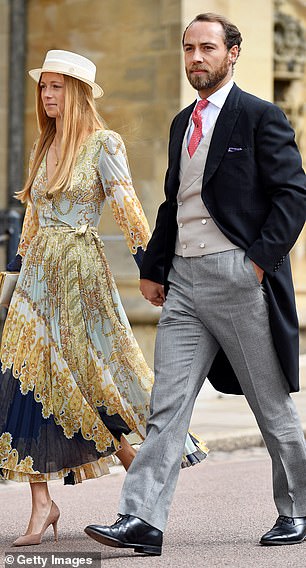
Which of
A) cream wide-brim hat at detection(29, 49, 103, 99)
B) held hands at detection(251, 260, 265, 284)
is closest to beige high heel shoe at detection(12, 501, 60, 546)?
held hands at detection(251, 260, 265, 284)

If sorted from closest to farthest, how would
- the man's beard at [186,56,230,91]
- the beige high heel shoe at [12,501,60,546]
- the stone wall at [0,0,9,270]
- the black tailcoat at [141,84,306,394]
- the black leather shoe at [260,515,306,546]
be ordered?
1. the black tailcoat at [141,84,306,394]
2. the man's beard at [186,56,230,91]
3. the black leather shoe at [260,515,306,546]
4. the beige high heel shoe at [12,501,60,546]
5. the stone wall at [0,0,9,270]

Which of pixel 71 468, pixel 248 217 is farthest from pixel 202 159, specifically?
pixel 71 468

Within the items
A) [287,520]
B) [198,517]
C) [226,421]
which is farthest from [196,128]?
[226,421]

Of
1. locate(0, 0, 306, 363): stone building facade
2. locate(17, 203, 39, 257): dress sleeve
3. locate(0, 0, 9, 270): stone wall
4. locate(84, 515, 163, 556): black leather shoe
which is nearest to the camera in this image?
locate(84, 515, 163, 556): black leather shoe

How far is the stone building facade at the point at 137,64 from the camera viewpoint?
12.0 m

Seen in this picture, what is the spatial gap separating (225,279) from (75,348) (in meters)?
0.75

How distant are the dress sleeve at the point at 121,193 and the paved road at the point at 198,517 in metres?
1.13

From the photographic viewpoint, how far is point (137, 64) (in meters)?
12.2

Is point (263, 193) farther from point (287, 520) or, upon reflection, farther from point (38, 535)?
point (38, 535)

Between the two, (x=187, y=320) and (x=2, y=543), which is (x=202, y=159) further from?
(x=2, y=543)

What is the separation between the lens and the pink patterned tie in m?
5.20

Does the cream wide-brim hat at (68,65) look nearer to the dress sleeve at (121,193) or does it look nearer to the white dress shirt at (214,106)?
the dress sleeve at (121,193)

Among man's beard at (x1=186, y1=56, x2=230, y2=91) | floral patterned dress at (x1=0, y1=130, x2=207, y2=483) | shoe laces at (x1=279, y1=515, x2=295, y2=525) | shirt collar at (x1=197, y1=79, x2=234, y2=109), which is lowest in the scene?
shoe laces at (x1=279, y1=515, x2=295, y2=525)

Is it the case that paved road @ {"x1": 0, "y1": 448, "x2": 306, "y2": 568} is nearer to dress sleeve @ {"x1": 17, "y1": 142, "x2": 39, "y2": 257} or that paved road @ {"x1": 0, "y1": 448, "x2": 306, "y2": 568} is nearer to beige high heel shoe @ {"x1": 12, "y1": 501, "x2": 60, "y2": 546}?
beige high heel shoe @ {"x1": 12, "y1": 501, "x2": 60, "y2": 546}
